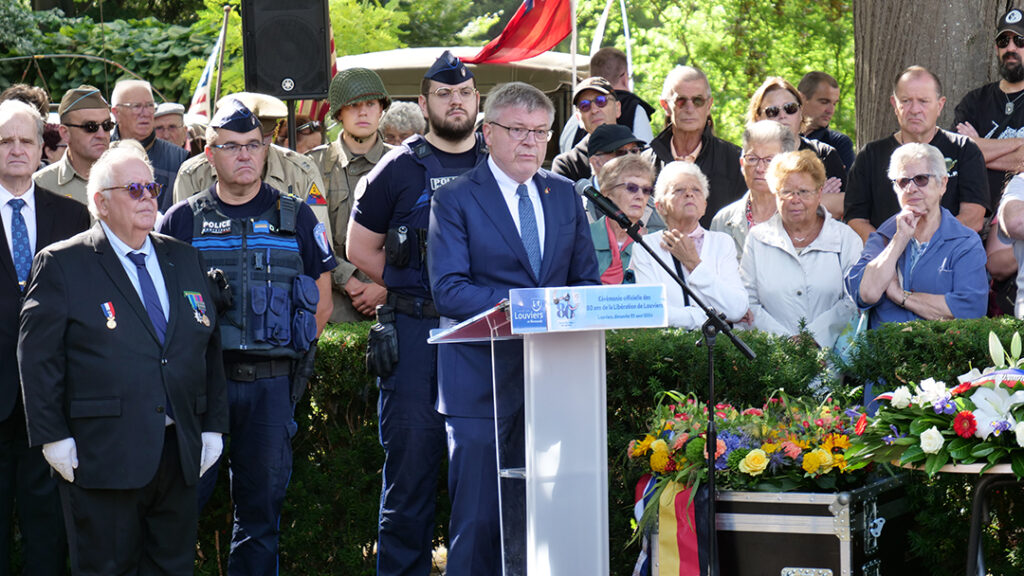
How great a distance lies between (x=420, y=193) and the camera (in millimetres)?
5973

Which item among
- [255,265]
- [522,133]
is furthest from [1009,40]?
[255,265]

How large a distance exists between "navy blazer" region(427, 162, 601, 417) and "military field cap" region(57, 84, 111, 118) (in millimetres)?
3411

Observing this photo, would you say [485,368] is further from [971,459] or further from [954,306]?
[954,306]

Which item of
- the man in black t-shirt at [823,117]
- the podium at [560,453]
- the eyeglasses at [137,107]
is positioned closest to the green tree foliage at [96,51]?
the eyeglasses at [137,107]

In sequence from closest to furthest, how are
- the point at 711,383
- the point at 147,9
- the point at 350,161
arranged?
the point at 711,383
the point at 350,161
the point at 147,9

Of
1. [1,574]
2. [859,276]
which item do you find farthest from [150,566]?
[859,276]

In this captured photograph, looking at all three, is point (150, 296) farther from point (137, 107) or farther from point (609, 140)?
point (137, 107)

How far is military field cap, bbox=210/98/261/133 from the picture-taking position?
5926 mm

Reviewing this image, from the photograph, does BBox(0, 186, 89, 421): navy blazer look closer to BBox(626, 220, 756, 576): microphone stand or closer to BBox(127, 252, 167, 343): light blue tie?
BBox(127, 252, 167, 343): light blue tie

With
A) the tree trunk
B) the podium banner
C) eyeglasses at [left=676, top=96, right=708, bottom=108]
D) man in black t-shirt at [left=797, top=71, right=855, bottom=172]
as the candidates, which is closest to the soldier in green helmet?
eyeglasses at [left=676, top=96, right=708, bottom=108]

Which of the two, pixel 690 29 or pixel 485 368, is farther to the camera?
pixel 690 29

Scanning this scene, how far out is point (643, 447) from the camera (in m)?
5.51

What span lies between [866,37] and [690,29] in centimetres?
1111

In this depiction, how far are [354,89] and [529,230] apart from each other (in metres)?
3.39
